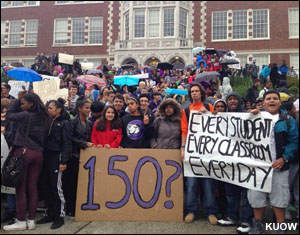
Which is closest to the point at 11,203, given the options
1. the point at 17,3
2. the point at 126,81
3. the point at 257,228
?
the point at 257,228

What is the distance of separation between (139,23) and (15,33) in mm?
14014

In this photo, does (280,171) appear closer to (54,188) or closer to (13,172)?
(54,188)

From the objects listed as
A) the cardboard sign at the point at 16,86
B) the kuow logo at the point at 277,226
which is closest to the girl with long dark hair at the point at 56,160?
the kuow logo at the point at 277,226

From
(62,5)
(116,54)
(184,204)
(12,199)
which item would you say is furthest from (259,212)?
(62,5)

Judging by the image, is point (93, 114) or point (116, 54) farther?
point (116, 54)

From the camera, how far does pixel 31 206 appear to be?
4258 millimetres

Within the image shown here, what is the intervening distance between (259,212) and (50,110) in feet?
11.2

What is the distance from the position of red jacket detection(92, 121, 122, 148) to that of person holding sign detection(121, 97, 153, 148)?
0.44 ft

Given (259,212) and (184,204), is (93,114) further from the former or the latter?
(259,212)

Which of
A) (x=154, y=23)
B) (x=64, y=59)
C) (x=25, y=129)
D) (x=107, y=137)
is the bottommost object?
(x=107, y=137)

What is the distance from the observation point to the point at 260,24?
25.8 m

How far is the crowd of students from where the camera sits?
12.8 feet

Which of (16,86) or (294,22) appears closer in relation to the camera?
(16,86)

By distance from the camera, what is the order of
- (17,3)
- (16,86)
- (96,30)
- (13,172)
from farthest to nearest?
(17,3) → (96,30) → (16,86) → (13,172)
